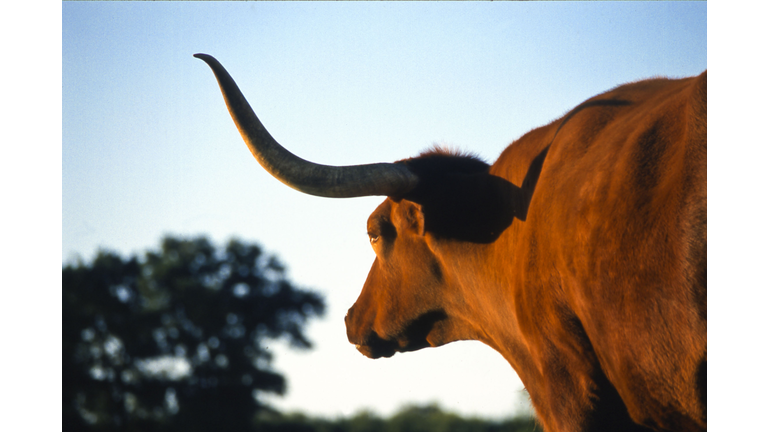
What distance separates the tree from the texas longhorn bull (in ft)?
20.8

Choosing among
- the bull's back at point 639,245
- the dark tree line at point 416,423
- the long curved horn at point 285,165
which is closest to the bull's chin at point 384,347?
the long curved horn at point 285,165

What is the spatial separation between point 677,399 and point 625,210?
2.09 feet

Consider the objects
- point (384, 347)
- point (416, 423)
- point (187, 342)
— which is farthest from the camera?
point (187, 342)

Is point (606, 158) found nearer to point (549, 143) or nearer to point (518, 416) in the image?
point (549, 143)

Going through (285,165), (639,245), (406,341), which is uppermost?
(285,165)

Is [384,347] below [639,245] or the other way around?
the other way around

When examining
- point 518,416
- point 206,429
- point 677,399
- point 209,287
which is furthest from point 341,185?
point 209,287

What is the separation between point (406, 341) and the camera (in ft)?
11.6

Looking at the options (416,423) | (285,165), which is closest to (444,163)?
(285,165)

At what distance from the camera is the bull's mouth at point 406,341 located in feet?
11.1

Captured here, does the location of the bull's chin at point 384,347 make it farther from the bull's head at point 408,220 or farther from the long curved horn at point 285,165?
the long curved horn at point 285,165

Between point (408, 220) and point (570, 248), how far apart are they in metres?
1.28

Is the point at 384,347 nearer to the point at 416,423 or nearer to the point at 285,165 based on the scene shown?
the point at 285,165

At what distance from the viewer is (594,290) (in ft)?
6.45
